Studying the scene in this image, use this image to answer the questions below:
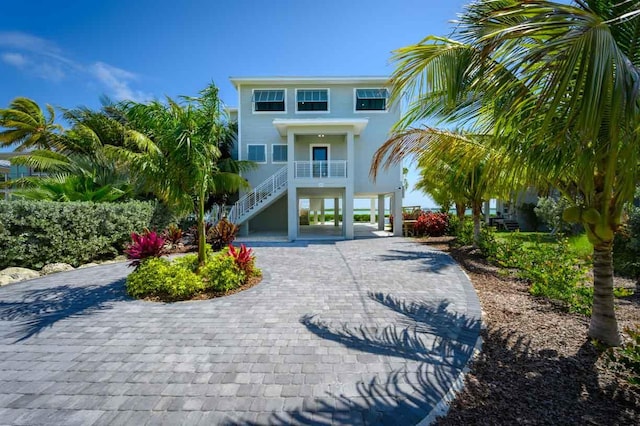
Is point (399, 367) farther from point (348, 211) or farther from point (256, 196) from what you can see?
point (256, 196)

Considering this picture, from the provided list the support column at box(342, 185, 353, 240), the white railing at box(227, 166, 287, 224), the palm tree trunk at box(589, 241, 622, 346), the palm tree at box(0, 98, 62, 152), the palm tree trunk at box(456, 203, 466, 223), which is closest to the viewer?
the palm tree trunk at box(589, 241, 622, 346)

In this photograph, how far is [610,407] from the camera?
2.46 m

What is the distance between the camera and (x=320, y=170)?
14.6 meters

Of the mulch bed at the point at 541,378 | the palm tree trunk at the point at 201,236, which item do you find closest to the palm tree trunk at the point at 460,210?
the mulch bed at the point at 541,378

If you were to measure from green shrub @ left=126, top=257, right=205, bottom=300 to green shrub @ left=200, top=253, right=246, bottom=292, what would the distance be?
191 mm

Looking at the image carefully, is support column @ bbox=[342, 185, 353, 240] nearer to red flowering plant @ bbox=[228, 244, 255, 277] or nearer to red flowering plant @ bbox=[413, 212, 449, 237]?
red flowering plant @ bbox=[413, 212, 449, 237]

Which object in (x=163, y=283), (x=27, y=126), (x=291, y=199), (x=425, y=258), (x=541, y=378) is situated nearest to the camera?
(x=541, y=378)

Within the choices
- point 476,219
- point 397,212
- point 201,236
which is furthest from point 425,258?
point 201,236

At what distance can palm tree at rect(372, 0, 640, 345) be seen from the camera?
5.85 feet

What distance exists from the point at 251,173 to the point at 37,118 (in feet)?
42.5

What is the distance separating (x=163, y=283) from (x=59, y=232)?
494 cm

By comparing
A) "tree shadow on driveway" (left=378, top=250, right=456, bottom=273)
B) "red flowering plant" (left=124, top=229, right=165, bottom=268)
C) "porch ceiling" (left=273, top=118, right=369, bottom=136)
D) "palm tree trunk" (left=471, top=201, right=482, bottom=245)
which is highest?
"porch ceiling" (left=273, top=118, right=369, bottom=136)

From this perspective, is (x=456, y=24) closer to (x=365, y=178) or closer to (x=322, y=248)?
(x=322, y=248)

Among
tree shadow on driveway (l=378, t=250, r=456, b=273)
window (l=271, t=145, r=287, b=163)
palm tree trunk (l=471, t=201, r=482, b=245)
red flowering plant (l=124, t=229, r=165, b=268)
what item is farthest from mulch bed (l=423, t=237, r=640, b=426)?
window (l=271, t=145, r=287, b=163)
